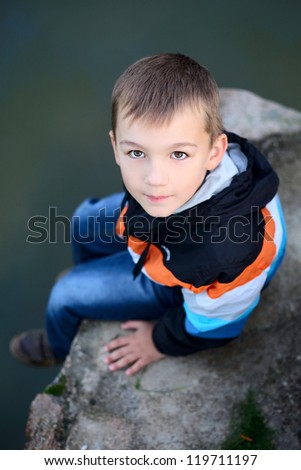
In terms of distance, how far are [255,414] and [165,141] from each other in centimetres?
64

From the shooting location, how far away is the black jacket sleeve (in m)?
1.30

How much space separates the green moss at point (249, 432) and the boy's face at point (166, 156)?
0.50 meters

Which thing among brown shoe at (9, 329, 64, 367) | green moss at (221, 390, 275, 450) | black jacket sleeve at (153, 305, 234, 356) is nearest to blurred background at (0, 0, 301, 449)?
brown shoe at (9, 329, 64, 367)

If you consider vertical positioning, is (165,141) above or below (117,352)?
above

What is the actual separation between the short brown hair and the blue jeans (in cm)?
45

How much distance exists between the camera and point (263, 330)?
142 cm

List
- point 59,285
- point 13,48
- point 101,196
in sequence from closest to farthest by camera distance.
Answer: point 59,285 → point 101,196 → point 13,48

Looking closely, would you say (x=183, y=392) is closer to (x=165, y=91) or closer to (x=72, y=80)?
(x=165, y=91)

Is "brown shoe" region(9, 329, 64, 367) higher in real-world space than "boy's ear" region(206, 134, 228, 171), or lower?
lower

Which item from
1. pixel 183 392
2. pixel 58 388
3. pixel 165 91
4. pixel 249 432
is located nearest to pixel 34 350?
pixel 58 388

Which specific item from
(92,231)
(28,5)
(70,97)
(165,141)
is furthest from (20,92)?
(165,141)

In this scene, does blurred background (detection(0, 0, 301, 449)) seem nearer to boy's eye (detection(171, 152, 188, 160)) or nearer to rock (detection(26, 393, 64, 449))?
rock (detection(26, 393, 64, 449))

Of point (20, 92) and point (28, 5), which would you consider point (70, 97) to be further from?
point (28, 5)

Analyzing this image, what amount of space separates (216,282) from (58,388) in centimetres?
49
